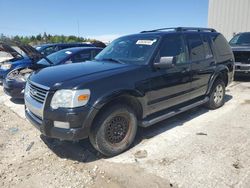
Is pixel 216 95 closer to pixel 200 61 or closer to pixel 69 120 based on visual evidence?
pixel 200 61

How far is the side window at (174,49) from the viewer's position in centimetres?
460

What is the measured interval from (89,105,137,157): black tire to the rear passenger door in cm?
182

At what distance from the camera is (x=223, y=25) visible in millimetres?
18859

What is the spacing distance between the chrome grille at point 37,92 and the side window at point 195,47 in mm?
3011

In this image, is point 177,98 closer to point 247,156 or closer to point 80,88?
point 247,156

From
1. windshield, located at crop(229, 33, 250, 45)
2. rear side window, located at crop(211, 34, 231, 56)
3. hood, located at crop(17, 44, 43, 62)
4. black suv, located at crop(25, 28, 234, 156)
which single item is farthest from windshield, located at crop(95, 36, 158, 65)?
windshield, located at crop(229, 33, 250, 45)

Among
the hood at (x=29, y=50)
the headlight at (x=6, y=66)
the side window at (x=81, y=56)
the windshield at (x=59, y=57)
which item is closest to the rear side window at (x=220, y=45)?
the side window at (x=81, y=56)

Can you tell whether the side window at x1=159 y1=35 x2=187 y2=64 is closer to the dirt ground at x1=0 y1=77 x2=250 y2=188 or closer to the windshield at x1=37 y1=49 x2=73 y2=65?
the dirt ground at x1=0 y1=77 x2=250 y2=188

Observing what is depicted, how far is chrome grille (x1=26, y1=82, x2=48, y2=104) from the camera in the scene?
365 cm

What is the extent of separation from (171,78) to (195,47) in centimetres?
120

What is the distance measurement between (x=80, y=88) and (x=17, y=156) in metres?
1.63

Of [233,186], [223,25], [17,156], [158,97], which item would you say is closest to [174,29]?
[158,97]

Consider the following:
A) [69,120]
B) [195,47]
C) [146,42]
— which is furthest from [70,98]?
[195,47]

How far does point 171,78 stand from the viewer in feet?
15.1
